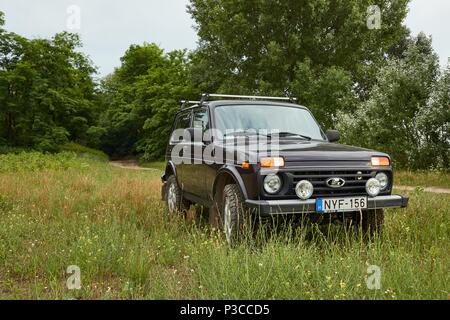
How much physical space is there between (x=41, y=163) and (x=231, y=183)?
17759mm

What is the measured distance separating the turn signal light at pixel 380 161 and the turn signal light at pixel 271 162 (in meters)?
1.30

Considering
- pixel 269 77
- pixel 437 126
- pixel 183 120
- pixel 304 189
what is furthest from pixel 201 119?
pixel 269 77

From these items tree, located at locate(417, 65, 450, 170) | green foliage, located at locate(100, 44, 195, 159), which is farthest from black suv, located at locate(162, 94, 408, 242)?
green foliage, located at locate(100, 44, 195, 159)

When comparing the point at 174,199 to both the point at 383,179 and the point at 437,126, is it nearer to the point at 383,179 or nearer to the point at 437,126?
the point at 383,179

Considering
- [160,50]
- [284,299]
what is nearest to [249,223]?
[284,299]

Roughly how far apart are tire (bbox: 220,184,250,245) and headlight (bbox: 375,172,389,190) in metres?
1.73

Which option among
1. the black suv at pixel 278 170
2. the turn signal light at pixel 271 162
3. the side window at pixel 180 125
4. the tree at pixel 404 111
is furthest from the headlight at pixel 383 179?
the tree at pixel 404 111

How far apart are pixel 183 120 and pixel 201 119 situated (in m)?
1.29

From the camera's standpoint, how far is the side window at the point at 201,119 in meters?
6.75

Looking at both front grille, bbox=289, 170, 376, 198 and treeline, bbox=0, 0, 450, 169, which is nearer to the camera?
front grille, bbox=289, 170, 376, 198

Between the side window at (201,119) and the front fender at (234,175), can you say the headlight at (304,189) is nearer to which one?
the front fender at (234,175)

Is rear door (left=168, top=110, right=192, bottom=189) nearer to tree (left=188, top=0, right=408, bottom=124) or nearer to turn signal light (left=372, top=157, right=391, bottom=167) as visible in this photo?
turn signal light (left=372, top=157, right=391, bottom=167)

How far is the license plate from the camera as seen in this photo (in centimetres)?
498
